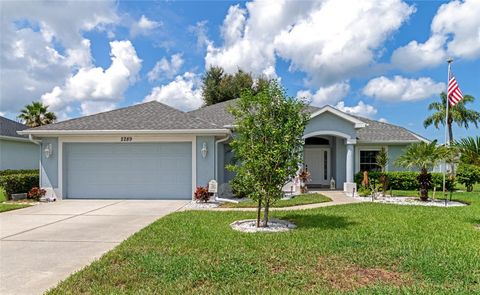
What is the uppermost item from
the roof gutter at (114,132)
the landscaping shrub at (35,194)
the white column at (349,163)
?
the roof gutter at (114,132)

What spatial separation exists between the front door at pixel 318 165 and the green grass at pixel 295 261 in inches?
446

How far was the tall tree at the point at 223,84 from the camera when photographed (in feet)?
113

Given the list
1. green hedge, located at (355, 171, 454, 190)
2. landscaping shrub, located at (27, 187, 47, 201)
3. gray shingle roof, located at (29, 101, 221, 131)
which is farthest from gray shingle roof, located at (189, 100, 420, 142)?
landscaping shrub, located at (27, 187, 47, 201)

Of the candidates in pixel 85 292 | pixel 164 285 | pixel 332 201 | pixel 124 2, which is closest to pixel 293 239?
pixel 164 285

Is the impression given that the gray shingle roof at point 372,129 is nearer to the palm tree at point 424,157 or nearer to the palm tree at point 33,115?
the palm tree at point 424,157

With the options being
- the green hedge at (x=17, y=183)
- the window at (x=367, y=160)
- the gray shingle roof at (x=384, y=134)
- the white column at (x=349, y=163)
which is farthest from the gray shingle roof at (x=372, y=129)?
the green hedge at (x=17, y=183)

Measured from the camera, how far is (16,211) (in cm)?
1166

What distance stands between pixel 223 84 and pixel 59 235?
2833cm

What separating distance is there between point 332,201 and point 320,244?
7.36 metres

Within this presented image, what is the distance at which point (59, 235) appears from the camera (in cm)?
803

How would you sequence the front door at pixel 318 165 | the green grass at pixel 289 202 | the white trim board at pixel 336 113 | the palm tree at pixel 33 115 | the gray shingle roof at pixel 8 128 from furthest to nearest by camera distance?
the palm tree at pixel 33 115, the gray shingle roof at pixel 8 128, the front door at pixel 318 165, the white trim board at pixel 336 113, the green grass at pixel 289 202

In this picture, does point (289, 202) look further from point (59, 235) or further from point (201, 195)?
point (59, 235)

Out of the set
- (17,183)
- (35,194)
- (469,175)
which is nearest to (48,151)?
(35,194)

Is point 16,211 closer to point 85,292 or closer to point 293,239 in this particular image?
point 85,292
